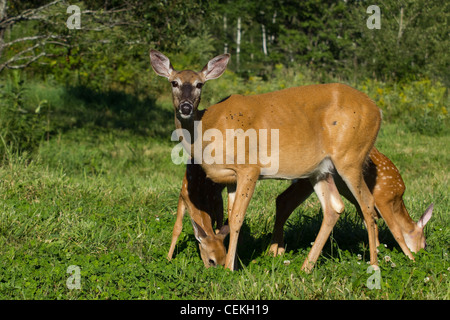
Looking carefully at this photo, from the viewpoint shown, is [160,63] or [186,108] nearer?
[186,108]

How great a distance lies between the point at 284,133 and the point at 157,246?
167 cm

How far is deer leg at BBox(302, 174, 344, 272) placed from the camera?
5215 millimetres

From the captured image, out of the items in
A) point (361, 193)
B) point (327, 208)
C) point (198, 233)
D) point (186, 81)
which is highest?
point (186, 81)

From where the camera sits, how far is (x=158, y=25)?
9.55 meters

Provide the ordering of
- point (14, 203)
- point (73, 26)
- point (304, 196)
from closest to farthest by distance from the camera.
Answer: point (304, 196)
point (14, 203)
point (73, 26)

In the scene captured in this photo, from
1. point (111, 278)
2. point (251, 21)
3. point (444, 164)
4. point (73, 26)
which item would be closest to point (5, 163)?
point (73, 26)

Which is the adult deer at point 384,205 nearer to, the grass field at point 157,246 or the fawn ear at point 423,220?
the fawn ear at point 423,220

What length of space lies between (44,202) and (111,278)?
7.31 ft

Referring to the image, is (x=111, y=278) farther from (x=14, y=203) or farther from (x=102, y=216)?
(x=14, y=203)

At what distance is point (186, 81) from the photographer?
4891mm

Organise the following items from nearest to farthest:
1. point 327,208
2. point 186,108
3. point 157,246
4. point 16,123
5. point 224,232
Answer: point 186,108, point 224,232, point 327,208, point 157,246, point 16,123
